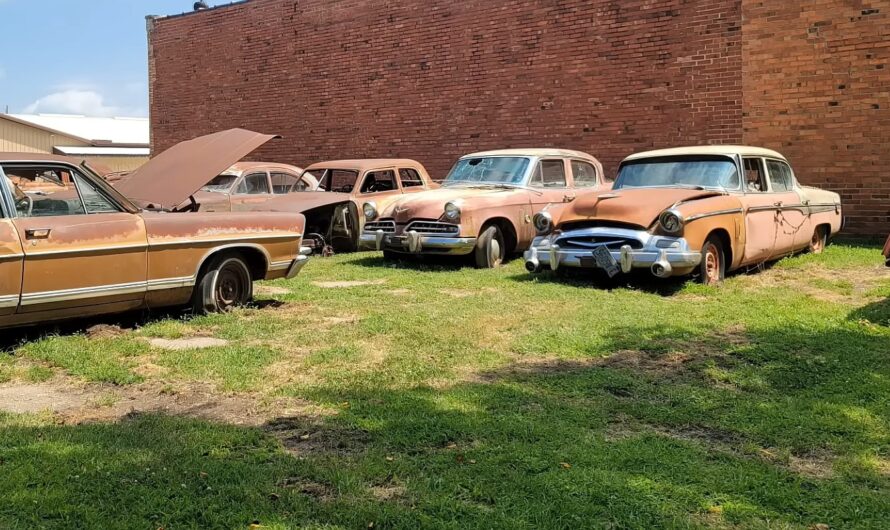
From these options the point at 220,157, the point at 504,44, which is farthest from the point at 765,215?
the point at 504,44

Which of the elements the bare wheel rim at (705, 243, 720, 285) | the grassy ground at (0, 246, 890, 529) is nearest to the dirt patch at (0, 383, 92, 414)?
the grassy ground at (0, 246, 890, 529)

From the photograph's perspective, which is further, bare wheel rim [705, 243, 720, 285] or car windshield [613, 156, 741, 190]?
car windshield [613, 156, 741, 190]

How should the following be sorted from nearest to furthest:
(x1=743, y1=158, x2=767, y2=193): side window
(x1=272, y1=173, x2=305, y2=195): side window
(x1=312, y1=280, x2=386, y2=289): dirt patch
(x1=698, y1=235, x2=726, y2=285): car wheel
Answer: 1. (x1=698, y1=235, x2=726, y2=285): car wheel
2. (x1=312, y1=280, x2=386, y2=289): dirt patch
3. (x1=743, y1=158, x2=767, y2=193): side window
4. (x1=272, y1=173, x2=305, y2=195): side window

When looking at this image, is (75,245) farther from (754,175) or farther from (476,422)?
(754,175)

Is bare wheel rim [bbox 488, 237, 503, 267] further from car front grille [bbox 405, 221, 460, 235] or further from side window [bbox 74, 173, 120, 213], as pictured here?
side window [bbox 74, 173, 120, 213]

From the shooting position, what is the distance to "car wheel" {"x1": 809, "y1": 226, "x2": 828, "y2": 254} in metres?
10.7

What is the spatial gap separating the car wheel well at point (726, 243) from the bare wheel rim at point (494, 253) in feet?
9.17

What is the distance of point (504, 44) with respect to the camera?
1503cm

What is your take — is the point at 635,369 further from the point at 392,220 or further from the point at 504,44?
the point at 504,44

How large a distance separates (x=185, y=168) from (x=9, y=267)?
2.15 m

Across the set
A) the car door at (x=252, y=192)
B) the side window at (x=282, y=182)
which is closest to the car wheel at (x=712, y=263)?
the car door at (x=252, y=192)

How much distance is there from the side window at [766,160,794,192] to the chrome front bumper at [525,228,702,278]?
2379 millimetres

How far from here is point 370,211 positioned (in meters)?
11.0

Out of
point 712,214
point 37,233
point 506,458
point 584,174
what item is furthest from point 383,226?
point 506,458
